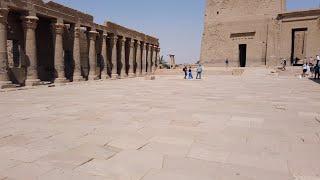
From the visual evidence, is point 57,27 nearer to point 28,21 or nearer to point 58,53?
point 58,53

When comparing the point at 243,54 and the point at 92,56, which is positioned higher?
the point at 243,54

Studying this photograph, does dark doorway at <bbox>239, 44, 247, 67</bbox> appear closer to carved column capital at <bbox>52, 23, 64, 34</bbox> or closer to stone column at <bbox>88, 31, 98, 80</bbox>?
stone column at <bbox>88, 31, 98, 80</bbox>

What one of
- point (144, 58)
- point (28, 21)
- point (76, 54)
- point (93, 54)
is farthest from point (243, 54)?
point (28, 21)

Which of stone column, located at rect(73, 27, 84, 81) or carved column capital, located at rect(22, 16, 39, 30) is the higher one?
carved column capital, located at rect(22, 16, 39, 30)

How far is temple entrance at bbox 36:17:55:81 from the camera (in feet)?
71.4

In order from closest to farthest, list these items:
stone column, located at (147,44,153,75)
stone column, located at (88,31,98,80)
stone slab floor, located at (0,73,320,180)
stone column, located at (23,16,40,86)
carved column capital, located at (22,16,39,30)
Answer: stone slab floor, located at (0,73,320,180)
carved column capital, located at (22,16,39,30)
stone column, located at (23,16,40,86)
stone column, located at (88,31,98,80)
stone column, located at (147,44,153,75)

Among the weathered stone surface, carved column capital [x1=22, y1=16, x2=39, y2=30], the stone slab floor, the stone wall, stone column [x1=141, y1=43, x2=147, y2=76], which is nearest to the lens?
the stone slab floor

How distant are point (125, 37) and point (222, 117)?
76.7 feet

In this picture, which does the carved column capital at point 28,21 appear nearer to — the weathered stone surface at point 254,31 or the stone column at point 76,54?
the stone column at point 76,54

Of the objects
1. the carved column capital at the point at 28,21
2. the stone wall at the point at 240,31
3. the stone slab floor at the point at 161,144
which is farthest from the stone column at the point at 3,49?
the stone wall at the point at 240,31

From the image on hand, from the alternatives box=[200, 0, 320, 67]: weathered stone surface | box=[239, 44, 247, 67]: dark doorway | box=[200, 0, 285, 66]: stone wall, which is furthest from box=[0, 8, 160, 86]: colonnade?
box=[239, 44, 247, 67]: dark doorway

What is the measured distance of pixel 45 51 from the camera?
22.2m

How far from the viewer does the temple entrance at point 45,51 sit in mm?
21766

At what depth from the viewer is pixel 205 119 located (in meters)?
6.68
